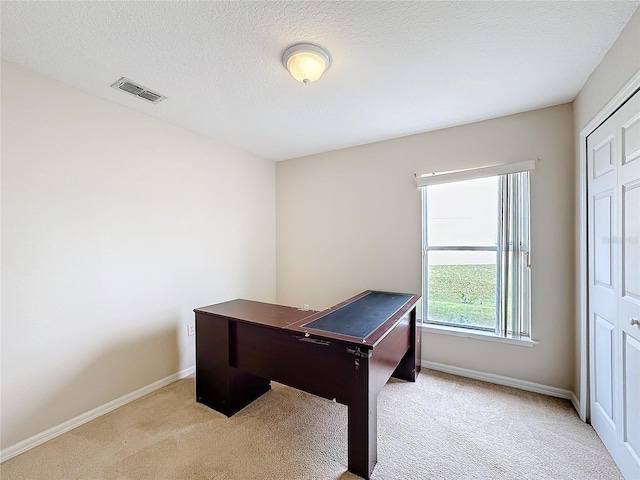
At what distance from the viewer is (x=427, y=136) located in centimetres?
285

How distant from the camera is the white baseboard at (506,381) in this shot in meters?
2.29

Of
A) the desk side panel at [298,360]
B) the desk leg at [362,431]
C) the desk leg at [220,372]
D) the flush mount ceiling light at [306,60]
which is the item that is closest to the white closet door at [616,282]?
the desk leg at [362,431]

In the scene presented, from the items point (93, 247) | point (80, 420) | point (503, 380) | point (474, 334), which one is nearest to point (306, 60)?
point (93, 247)

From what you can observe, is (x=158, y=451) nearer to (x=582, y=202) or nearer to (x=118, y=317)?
(x=118, y=317)

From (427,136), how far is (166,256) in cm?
285

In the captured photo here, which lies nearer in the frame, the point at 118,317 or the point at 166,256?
the point at 118,317

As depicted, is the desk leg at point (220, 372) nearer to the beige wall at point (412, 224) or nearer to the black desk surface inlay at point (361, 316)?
the black desk surface inlay at point (361, 316)

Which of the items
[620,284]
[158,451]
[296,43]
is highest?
[296,43]

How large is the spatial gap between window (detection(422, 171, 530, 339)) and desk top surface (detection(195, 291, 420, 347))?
471 millimetres

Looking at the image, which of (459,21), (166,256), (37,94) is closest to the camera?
→ (459,21)

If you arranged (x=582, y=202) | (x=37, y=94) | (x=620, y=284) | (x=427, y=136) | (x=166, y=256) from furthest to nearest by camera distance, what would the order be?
(x=427, y=136), (x=166, y=256), (x=582, y=202), (x=37, y=94), (x=620, y=284)

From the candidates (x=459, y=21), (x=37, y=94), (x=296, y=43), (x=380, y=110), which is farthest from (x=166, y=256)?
(x=459, y=21)

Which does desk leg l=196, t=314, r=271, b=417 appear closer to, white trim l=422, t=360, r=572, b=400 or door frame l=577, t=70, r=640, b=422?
white trim l=422, t=360, r=572, b=400

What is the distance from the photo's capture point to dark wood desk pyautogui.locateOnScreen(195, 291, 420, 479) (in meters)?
1.54
